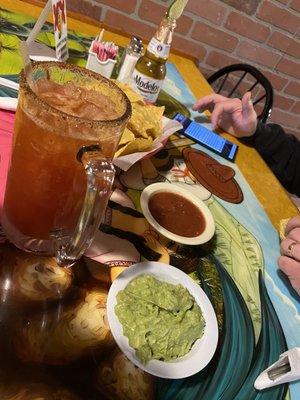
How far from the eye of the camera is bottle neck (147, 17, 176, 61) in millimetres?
1267

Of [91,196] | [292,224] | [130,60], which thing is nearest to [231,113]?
[130,60]

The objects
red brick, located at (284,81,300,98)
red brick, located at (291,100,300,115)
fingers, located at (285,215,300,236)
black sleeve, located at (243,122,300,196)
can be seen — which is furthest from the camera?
red brick, located at (291,100,300,115)

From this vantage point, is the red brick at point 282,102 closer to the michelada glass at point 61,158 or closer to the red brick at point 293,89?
the red brick at point 293,89

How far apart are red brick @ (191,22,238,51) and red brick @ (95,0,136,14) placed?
462 millimetres

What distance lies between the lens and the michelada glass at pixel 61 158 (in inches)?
22.7

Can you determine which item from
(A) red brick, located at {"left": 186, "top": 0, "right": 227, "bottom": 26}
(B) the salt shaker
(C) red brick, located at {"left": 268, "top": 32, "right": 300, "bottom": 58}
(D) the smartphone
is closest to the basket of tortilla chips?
(B) the salt shaker

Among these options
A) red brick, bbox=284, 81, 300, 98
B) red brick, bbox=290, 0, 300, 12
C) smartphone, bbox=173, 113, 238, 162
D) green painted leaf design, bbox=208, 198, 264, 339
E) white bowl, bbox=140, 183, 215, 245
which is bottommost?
red brick, bbox=284, 81, 300, 98

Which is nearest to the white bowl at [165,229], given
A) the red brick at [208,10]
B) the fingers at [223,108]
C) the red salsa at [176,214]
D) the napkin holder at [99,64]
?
the red salsa at [176,214]

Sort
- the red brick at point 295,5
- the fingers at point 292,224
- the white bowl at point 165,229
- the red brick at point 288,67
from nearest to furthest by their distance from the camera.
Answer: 1. the white bowl at point 165,229
2. the fingers at point 292,224
3. the red brick at point 295,5
4. the red brick at point 288,67

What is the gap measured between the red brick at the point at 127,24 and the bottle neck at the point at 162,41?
1279mm

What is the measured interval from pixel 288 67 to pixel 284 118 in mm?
434

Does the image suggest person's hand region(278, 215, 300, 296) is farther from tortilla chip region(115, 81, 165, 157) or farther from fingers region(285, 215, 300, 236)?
tortilla chip region(115, 81, 165, 157)

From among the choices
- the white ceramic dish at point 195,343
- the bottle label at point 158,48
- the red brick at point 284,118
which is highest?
the bottle label at point 158,48

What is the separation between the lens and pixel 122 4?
2.41 meters
